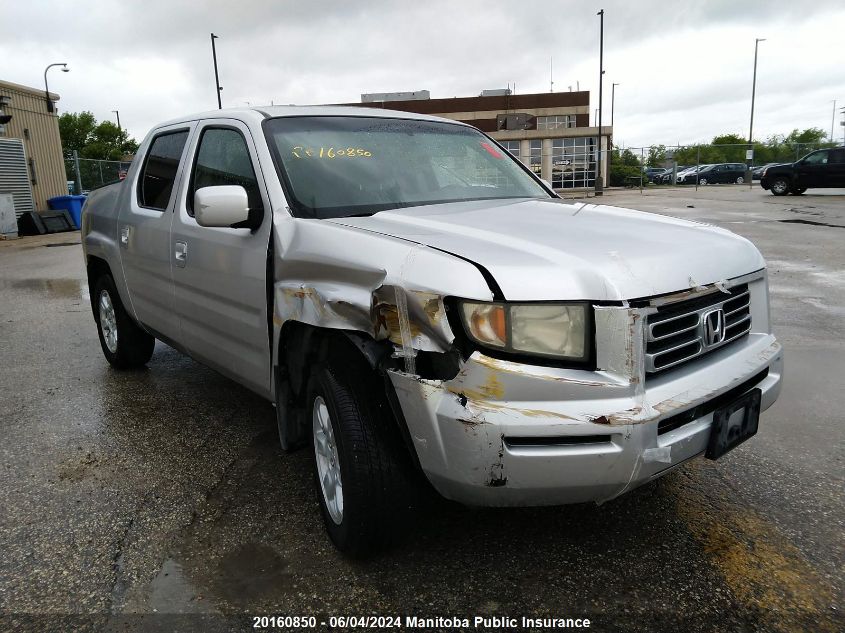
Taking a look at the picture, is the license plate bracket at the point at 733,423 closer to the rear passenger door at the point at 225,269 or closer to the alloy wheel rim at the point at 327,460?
the alloy wheel rim at the point at 327,460

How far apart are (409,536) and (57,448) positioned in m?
2.33

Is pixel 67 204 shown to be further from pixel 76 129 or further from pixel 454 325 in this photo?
pixel 76 129

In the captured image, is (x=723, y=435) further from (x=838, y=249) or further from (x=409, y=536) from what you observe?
(x=838, y=249)

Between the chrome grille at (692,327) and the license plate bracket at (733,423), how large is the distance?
0.20m

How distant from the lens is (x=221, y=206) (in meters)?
2.85

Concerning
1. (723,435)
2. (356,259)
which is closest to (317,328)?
(356,259)

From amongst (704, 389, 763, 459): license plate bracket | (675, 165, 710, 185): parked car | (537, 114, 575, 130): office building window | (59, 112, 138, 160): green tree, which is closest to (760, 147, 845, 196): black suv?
(675, 165, 710, 185): parked car

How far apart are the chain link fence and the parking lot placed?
22.8 metres

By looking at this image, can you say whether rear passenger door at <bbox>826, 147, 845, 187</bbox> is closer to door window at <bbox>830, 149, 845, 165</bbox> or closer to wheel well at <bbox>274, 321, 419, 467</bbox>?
door window at <bbox>830, 149, 845, 165</bbox>

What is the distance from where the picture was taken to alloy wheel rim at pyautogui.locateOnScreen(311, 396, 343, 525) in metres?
2.58

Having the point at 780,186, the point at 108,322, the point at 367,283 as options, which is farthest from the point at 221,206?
the point at 780,186

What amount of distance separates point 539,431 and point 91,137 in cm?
9348

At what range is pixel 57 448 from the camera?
12.5ft

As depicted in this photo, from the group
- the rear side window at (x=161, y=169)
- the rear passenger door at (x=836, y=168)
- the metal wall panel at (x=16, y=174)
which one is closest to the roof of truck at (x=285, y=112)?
the rear side window at (x=161, y=169)
